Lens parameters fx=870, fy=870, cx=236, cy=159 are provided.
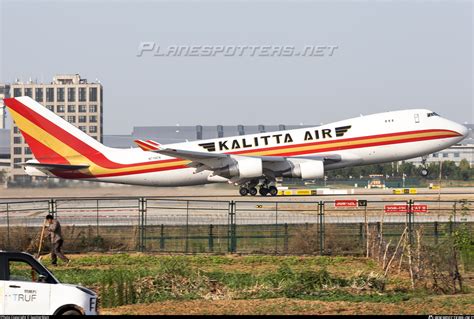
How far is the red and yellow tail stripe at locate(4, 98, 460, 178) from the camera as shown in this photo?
2016 inches

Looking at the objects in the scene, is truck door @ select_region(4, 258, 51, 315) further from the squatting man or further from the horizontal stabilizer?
the horizontal stabilizer

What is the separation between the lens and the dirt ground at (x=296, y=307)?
57.8 feet

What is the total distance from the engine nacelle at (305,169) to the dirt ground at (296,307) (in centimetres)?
3081

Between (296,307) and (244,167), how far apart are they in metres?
31.6

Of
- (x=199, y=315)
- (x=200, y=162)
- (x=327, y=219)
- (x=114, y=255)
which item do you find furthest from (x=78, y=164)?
(x=199, y=315)

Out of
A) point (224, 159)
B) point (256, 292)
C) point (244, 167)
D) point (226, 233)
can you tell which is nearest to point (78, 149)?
point (224, 159)

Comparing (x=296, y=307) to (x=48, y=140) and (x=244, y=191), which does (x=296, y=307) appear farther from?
(x=48, y=140)

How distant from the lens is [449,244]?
912 inches

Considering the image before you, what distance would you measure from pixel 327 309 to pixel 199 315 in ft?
8.76

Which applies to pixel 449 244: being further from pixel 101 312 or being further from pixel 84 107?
pixel 84 107

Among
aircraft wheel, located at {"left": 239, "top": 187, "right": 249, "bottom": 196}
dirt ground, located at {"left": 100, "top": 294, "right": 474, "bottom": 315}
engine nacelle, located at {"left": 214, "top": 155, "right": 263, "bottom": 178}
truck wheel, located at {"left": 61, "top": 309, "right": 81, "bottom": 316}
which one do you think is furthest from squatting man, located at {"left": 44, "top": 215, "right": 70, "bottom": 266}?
aircraft wheel, located at {"left": 239, "top": 187, "right": 249, "bottom": 196}

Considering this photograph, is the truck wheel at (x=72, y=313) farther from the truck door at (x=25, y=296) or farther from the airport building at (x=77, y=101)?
the airport building at (x=77, y=101)

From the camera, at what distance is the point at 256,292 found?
20516 millimetres

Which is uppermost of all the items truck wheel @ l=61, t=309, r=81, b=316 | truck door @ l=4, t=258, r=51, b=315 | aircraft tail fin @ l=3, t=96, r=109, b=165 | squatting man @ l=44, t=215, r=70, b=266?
aircraft tail fin @ l=3, t=96, r=109, b=165
